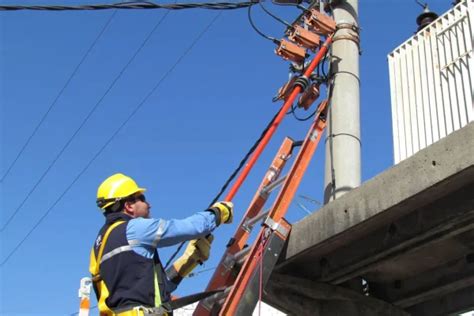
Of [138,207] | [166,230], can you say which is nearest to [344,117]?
[138,207]

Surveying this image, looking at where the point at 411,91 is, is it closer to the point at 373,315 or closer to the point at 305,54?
the point at 305,54

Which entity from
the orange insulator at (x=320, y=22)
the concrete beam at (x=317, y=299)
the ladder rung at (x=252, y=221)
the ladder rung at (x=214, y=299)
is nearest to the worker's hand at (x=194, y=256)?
the ladder rung at (x=214, y=299)

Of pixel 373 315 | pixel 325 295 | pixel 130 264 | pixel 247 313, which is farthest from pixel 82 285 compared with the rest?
pixel 373 315

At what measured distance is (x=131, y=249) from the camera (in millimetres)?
4711

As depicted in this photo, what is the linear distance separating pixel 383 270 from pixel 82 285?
3719 mm

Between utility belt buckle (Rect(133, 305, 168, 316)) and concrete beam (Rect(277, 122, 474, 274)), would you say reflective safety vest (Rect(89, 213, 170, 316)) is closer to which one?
utility belt buckle (Rect(133, 305, 168, 316))

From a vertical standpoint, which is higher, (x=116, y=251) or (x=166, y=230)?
(x=166, y=230)

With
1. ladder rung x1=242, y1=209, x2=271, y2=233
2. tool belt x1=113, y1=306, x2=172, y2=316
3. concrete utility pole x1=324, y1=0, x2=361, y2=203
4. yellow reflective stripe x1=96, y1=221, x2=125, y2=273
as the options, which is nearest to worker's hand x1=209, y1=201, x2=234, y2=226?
yellow reflective stripe x1=96, y1=221, x2=125, y2=273

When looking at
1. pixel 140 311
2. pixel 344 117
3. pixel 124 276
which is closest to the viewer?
pixel 140 311

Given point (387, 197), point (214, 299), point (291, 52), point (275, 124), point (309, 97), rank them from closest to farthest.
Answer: point (387, 197), point (214, 299), point (275, 124), point (309, 97), point (291, 52)

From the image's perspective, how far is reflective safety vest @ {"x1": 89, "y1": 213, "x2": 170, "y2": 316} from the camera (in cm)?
461

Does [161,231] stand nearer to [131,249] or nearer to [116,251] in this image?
[131,249]

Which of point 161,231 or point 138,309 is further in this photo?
point 161,231

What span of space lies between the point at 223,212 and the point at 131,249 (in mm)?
858
